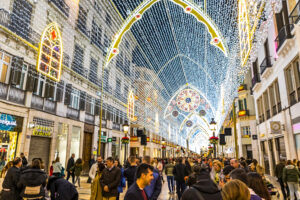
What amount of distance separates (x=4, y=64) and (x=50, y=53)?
9.28ft

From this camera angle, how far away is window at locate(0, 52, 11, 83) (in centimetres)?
1203

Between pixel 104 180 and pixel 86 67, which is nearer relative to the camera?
pixel 104 180

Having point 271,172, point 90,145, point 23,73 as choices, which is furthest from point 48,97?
point 271,172

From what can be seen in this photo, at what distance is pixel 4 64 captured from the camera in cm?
1226

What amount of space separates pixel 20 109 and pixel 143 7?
11246 mm

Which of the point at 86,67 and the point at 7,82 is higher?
the point at 86,67

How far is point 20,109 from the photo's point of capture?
1334cm

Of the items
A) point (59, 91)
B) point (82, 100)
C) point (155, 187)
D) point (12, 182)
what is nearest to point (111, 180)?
point (155, 187)

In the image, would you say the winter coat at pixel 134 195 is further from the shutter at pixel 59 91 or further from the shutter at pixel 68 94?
the shutter at pixel 68 94

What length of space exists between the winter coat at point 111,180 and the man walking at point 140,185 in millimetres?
2819

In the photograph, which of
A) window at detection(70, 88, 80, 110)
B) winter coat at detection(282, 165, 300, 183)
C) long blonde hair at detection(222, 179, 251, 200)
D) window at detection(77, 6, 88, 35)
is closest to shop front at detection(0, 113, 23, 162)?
window at detection(70, 88, 80, 110)

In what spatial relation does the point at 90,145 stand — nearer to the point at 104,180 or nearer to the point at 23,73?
the point at 23,73

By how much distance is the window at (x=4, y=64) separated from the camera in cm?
1203

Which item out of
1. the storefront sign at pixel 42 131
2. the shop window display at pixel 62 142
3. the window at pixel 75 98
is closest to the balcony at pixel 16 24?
the storefront sign at pixel 42 131
